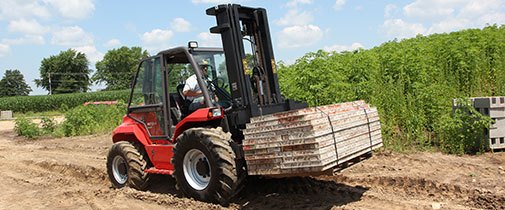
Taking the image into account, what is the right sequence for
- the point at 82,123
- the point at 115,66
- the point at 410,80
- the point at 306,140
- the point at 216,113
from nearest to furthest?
the point at 306,140
the point at 216,113
the point at 410,80
the point at 82,123
the point at 115,66

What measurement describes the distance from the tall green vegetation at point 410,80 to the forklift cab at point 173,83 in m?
3.57

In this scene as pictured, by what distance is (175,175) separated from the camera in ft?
20.7

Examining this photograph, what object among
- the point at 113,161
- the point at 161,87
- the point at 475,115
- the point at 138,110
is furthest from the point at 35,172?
the point at 475,115

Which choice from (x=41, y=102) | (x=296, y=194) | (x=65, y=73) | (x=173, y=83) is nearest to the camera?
(x=296, y=194)

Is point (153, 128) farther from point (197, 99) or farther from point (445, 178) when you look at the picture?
point (445, 178)

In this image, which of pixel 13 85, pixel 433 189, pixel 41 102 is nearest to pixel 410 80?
pixel 433 189

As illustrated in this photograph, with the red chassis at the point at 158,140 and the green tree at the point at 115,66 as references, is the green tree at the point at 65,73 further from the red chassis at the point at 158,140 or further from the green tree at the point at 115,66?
the red chassis at the point at 158,140

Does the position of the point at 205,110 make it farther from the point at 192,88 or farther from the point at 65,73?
the point at 65,73

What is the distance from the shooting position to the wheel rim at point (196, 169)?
6.08m

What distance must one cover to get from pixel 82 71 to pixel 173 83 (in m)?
92.2

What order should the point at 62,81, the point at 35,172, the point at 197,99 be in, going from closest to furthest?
the point at 197,99, the point at 35,172, the point at 62,81

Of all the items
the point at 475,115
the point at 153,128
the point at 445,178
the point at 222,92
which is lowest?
the point at 445,178

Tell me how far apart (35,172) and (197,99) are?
5747 millimetres

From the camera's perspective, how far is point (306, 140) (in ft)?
15.7
